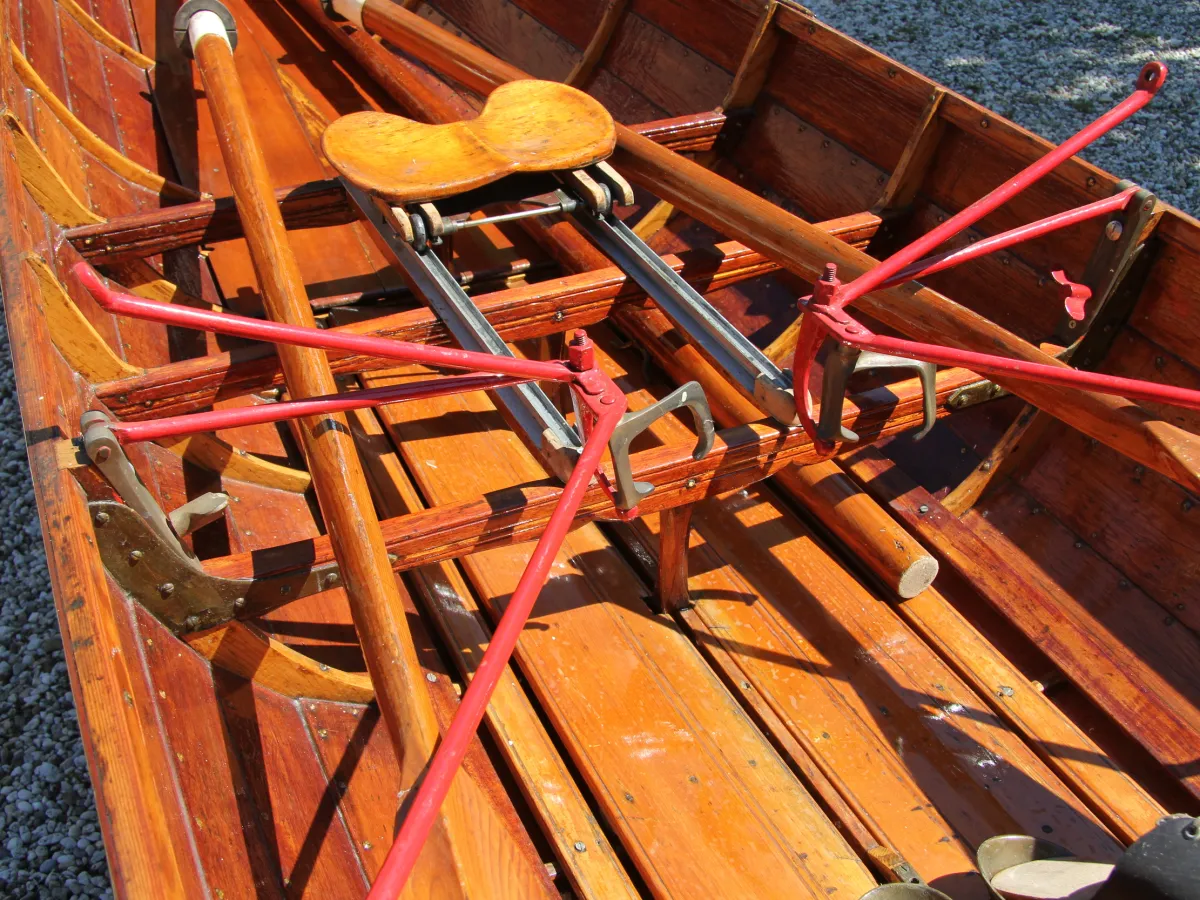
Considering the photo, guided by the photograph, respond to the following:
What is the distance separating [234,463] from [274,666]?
73cm

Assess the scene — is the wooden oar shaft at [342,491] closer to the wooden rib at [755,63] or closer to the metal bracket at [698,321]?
the metal bracket at [698,321]

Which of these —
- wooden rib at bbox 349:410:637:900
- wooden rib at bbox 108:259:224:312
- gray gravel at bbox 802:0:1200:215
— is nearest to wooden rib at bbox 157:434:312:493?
wooden rib at bbox 349:410:637:900

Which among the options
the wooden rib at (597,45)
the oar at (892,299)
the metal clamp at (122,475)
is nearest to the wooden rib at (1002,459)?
the oar at (892,299)

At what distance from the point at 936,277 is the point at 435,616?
5.61 feet

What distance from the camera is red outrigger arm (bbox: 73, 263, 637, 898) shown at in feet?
4.19

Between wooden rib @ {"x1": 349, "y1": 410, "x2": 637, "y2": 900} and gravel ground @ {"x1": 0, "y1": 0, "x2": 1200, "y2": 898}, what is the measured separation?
3.75ft

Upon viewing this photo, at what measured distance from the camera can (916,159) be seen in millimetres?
2801

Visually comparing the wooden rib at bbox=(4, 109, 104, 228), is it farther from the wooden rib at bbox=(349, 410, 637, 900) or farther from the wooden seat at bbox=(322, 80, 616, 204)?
the wooden rib at bbox=(349, 410, 637, 900)

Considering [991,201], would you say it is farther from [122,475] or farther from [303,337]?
[122,475]

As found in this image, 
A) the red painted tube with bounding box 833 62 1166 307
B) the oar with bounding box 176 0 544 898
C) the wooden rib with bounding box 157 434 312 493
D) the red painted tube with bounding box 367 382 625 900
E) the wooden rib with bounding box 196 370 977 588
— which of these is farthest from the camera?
the wooden rib with bounding box 157 434 312 493

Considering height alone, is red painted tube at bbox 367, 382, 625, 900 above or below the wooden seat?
below

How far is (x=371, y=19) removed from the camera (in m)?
3.96

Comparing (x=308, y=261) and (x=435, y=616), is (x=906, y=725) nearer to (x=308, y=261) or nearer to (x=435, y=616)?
(x=435, y=616)

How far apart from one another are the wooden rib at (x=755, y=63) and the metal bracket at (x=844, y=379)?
165 cm
